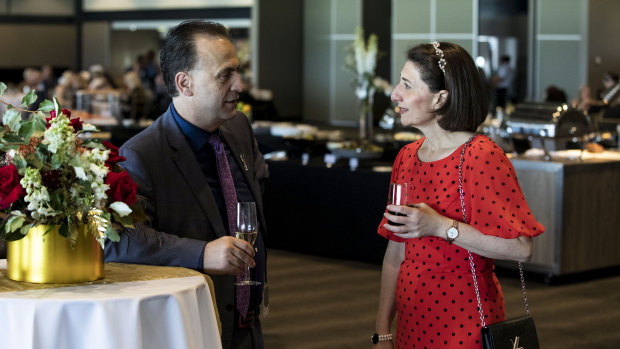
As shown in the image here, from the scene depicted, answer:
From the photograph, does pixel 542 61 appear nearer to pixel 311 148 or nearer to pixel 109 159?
pixel 311 148

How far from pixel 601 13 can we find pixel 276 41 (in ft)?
21.5

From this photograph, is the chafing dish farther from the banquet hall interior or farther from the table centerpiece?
the table centerpiece

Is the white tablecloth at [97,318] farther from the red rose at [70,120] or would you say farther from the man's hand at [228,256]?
the red rose at [70,120]

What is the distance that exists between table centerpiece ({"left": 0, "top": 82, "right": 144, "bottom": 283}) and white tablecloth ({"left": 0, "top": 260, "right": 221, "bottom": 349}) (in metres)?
0.09

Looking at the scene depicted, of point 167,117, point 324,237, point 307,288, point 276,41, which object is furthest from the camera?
point 276,41

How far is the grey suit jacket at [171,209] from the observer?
238 cm

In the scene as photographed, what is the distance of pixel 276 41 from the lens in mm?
18906

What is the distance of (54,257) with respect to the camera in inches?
84.0

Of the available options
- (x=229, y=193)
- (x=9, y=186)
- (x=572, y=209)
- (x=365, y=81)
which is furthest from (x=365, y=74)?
(x=9, y=186)

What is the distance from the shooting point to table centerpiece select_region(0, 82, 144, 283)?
2.05 m

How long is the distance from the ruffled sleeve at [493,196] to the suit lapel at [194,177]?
685mm

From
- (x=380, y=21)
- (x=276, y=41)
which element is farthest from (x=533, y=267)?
(x=276, y=41)

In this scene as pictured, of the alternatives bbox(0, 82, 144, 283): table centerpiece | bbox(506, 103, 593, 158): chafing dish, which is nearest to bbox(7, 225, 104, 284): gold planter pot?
bbox(0, 82, 144, 283): table centerpiece

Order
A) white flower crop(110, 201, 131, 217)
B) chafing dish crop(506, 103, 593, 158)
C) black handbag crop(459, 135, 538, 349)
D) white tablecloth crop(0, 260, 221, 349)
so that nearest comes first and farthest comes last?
white tablecloth crop(0, 260, 221, 349)
white flower crop(110, 201, 131, 217)
black handbag crop(459, 135, 538, 349)
chafing dish crop(506, 103, 593, 158)
